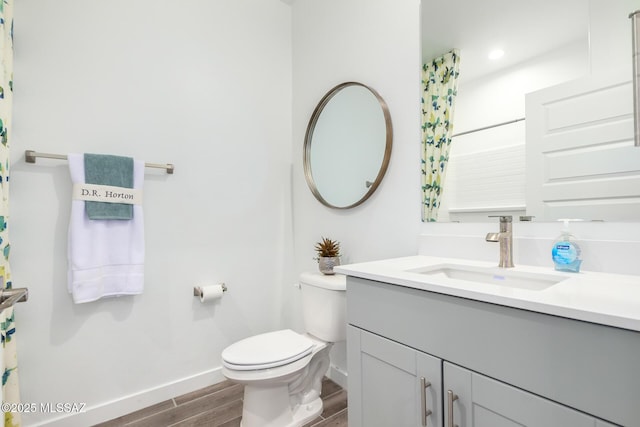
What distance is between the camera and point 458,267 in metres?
1.21

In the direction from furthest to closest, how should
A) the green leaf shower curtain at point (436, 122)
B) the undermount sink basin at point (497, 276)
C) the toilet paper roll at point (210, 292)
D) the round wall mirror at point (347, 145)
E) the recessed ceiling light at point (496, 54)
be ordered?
the toilet paper roll at point (210, 292) < the round wall mirror at point (347, 145) < the green leaf shower curtain at point (436, 122) < the recessed ceiling light at point (496, 54) < the undermount sink basin at point (497, 276)

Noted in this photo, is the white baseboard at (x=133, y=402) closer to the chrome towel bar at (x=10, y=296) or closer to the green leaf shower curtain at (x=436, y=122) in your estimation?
the chrome towel bar at (x=10, y=296)

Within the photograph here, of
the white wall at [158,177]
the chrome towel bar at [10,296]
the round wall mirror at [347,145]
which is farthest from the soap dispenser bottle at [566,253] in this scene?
the white wall at [158,177]

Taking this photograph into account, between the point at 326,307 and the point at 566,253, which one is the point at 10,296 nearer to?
the point at 326,307

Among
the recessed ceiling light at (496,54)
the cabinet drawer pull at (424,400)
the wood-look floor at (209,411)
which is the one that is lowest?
the wood-look floor at (209,411)

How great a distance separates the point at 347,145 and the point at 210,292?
1215 mm

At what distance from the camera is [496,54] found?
4.09 feet

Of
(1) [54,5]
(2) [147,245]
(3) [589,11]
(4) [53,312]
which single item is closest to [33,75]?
(1) [54,5]

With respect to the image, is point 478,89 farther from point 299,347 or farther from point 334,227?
point 299,347

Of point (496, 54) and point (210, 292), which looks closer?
point (496, 54)

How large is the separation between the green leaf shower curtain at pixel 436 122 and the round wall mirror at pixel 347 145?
21 centimetres

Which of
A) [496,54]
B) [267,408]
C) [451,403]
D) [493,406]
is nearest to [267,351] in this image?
[267,408]

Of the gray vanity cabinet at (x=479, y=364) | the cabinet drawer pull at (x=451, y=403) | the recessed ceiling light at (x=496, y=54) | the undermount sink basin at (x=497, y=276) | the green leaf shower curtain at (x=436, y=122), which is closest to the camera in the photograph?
the gray vanity cabinet at (x=479, y=364)

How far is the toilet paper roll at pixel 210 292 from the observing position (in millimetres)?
1839
